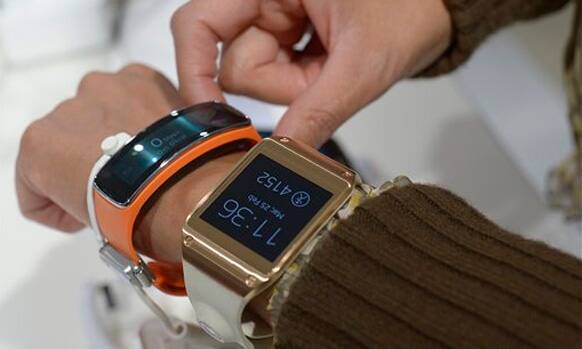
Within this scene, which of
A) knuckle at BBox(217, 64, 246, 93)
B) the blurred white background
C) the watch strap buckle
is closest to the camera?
the watch strap buckle

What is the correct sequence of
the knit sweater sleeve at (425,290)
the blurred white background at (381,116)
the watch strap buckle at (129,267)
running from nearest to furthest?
the knit sweater sleeve at (425,290), the watch strap buckle at (129,267), the blurred white background at (381,116)

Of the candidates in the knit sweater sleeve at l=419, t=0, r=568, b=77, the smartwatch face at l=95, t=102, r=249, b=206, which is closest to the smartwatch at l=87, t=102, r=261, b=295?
the smartwatch face at l=95, t=102, r=249, b=206

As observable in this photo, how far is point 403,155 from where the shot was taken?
34.4 inches

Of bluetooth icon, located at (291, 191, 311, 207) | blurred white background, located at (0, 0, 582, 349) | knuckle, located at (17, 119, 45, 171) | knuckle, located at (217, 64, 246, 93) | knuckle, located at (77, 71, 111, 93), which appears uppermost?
knuckle, located at (77, 71, 111, 93)

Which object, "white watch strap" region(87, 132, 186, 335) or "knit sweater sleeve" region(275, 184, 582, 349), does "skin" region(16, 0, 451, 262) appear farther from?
"knit sweater sleeve" region(275, 184, 582, 349)

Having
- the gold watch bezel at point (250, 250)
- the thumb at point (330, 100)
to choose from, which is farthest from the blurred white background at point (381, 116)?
the gold watch bezel at point (250, 250)

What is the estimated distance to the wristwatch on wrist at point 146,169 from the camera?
505 mm

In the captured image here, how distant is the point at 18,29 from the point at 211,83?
357mm

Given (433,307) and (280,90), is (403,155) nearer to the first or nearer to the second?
(280,90)

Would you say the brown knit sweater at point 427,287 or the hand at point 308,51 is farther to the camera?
the hand at point 308,51

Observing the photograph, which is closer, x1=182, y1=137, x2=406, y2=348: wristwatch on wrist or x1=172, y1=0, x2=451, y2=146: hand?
x1=182, y1=137, x2=406, y2=348: wristwatch on wrist

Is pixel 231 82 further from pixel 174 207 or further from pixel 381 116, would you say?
pixel 381 116

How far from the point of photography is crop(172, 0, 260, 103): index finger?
1.96ft

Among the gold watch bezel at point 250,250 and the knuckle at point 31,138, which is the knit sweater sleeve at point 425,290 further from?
the knuckle at point 31,138
